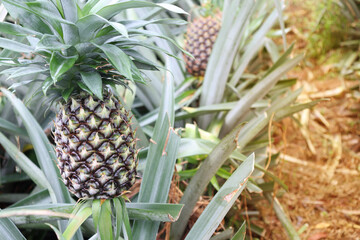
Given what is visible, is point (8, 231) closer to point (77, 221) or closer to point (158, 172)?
point (77, 221)

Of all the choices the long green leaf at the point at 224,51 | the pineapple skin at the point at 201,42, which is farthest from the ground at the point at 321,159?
the pineapple skin at the point at 201,42

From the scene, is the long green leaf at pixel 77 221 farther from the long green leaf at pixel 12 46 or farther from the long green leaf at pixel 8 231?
the long green leaf at pixel 12 46

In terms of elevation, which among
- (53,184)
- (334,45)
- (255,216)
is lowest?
(255,216)

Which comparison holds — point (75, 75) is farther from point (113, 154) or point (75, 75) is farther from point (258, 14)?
point (258, 14)

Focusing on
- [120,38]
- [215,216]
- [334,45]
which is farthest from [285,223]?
[334,45]

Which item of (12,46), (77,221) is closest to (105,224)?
(77,221)

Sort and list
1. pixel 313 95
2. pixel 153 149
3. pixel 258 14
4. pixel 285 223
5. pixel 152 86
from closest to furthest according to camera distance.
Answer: pixel 153 149
pixel 285 223
pixel 152 86
pixel 258 14
pixel 313 95

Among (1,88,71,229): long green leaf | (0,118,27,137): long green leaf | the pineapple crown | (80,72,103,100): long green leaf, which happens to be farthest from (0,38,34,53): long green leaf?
(0,118,27,137): long green leaf

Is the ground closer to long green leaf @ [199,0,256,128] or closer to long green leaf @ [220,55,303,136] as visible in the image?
long green leaf @ [220,55,303,136]
